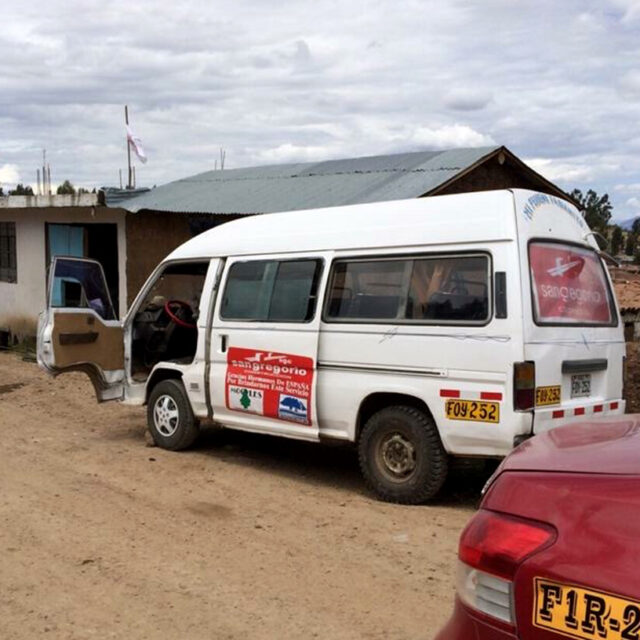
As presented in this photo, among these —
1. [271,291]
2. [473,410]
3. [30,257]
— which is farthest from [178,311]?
[30,257]

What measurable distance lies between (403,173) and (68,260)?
18.2ft

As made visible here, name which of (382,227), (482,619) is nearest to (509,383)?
(382,227)

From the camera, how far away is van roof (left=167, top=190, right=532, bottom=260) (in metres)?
5.50

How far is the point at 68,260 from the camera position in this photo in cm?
822

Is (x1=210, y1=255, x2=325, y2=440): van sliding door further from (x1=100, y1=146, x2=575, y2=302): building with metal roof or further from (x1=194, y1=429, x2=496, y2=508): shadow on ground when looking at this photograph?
(x1=100, y1=146, x2=575, y2=302): building with metal roof

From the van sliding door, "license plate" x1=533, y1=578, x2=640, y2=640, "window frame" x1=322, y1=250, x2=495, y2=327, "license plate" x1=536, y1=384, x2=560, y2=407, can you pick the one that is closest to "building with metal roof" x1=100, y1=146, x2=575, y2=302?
the van sliding door

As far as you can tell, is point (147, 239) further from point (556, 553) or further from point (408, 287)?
point (556, 553)

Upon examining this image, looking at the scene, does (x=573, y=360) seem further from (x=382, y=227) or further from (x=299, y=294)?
(x=299, y=294)

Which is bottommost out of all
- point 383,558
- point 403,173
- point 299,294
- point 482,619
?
point 383,558

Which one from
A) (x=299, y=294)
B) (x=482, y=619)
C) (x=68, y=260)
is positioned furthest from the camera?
(x=68, y=260)

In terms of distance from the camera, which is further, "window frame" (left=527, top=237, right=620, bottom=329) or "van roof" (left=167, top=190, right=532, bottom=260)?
"van roof" (left=167, top=190, right=532, bottom=260)

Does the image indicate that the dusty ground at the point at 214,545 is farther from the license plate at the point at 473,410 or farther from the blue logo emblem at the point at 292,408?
the license plate at the point at 473,410

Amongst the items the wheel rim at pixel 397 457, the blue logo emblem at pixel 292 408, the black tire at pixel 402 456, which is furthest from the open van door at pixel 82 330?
the wheel rim at pixel 397 457

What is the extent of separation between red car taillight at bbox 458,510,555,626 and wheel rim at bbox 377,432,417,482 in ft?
12.2
